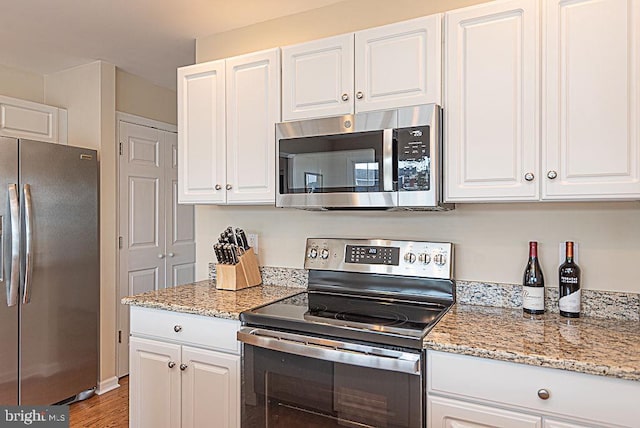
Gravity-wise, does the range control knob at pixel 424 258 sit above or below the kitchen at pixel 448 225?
below

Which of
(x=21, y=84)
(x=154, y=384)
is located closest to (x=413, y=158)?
(x=154, y=384)

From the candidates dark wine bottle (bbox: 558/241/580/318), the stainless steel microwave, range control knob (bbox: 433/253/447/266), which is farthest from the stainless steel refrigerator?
dark wine bottle (bbox: 558/241/580/318)

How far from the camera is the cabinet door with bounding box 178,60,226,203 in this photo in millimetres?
2279

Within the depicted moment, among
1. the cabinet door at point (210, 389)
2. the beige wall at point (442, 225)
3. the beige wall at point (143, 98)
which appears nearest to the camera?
the beige wall at point (442, 225)

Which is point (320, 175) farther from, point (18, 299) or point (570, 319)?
point (18, 299)

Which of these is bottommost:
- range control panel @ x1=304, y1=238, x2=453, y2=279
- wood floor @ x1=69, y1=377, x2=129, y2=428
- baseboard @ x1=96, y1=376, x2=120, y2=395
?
wood floor @ x1=69, y1=377, x2=129, y2=428

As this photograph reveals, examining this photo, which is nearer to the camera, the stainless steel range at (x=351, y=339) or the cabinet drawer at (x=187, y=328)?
A: the stainless steel range at (x=351, y=339)

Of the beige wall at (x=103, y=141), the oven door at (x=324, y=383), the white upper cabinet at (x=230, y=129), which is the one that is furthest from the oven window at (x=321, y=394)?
the beige wall at (x=103, y=141)

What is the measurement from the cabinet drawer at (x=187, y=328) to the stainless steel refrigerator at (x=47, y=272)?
103cm

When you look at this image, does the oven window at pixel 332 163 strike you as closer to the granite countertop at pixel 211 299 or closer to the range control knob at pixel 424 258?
the range control knob at pixel 424 258

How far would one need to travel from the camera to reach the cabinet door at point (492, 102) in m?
1.58

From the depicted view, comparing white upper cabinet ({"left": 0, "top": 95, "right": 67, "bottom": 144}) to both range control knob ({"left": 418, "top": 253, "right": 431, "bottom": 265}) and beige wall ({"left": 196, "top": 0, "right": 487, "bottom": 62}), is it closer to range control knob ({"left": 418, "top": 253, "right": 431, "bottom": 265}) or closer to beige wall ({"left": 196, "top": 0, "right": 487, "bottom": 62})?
beige wall ({"left": 196, "top": 0, "right": 487, "bottom": 62})

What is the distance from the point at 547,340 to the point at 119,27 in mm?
2709

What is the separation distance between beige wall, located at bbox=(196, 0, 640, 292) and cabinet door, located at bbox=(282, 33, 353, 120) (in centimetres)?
34
